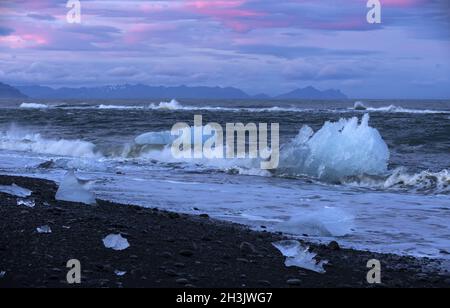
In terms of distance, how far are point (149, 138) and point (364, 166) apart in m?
8.49

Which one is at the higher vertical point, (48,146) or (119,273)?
(119,273)

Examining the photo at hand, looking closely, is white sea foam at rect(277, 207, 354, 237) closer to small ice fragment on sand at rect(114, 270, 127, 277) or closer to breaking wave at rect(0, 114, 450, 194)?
small ice fragment on sand at rect(114, 270, 127, 277)

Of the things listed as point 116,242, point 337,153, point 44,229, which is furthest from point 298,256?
point 337,153

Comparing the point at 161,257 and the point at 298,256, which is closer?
the point at 161,257

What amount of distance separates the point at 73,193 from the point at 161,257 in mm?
3258

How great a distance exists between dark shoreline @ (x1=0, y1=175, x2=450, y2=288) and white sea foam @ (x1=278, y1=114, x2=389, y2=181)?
293 inches

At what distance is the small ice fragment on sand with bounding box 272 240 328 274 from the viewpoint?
17.8ft

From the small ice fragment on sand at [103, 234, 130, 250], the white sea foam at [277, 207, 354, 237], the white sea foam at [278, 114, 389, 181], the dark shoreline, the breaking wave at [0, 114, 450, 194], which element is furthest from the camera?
the white sea foam at [278, 114, 389, 181]

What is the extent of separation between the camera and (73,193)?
8.10 meters

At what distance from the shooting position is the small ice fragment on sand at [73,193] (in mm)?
7984

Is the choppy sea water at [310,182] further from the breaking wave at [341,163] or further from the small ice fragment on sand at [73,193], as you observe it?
the small ice fragment on sand at [73,193]

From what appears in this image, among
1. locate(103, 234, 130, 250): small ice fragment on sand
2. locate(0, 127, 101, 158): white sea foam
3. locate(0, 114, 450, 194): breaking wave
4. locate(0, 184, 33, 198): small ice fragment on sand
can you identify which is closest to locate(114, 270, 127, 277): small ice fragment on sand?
locate(103, 234, 130, 250): small ice fragment on sand

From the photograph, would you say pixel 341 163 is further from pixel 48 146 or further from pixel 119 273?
pixel 48 146
